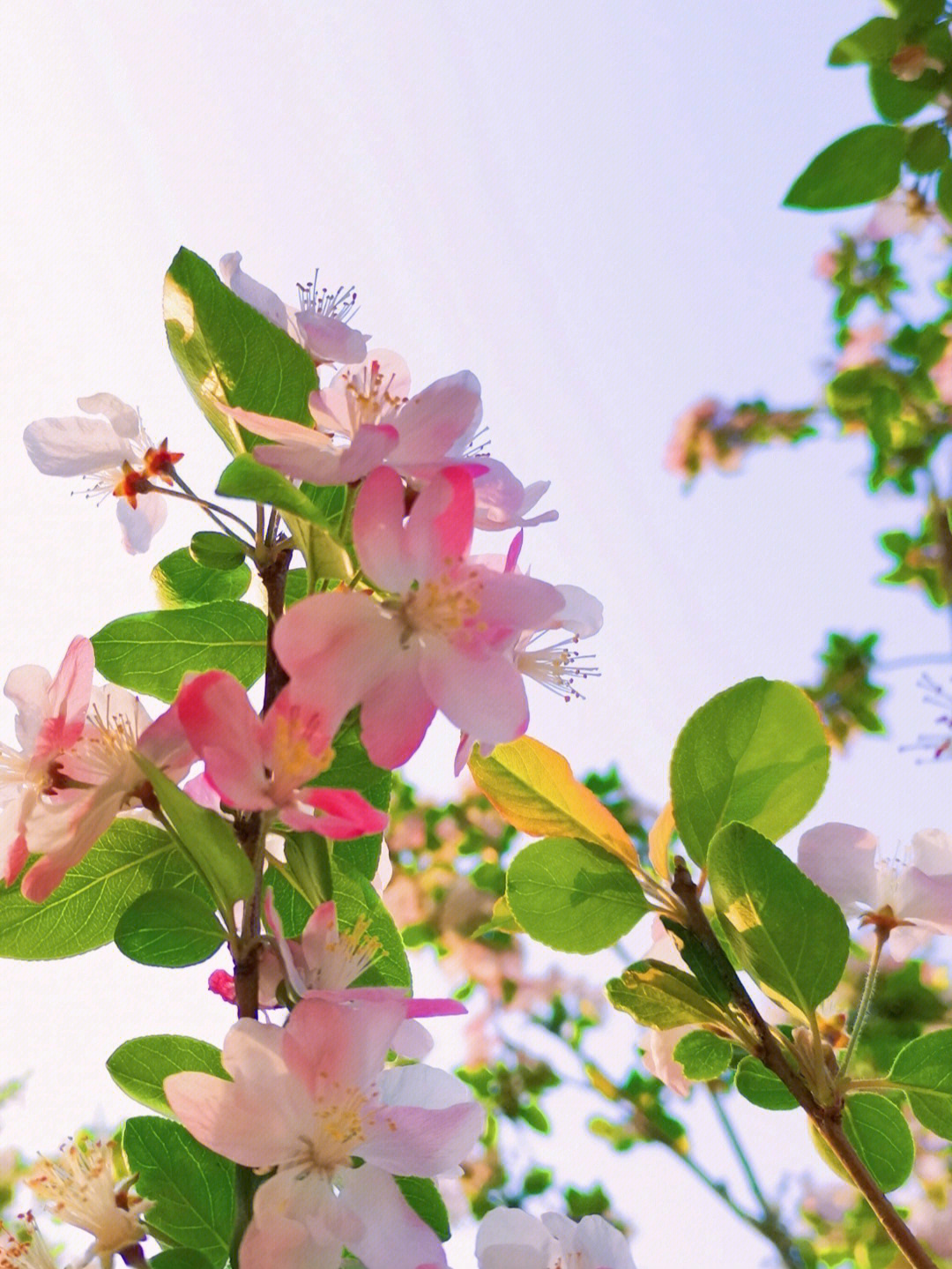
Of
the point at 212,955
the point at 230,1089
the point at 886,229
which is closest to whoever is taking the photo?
the point at 230,1089

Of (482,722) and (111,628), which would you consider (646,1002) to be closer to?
(482,722)

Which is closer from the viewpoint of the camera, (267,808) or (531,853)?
(267,808)

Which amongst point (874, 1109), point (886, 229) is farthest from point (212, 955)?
point (886, 229)

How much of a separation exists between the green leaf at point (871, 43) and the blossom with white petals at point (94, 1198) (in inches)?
43.5

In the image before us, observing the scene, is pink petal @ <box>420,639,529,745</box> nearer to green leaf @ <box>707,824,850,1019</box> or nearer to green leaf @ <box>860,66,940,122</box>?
green leaf @ <box>707,824,850,1019</box>

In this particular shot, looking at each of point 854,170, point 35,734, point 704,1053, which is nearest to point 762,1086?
Result: point 704,1053

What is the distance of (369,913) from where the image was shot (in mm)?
665

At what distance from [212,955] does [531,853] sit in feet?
0.66

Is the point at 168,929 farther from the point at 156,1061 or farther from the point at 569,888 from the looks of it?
the point at 569,888

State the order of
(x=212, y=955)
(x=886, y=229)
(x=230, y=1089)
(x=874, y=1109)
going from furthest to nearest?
(x=886, y=229) < (x=874, y=1109) < (x=212, y=955) < (x=230, y=1089)

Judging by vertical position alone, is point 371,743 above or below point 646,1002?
above

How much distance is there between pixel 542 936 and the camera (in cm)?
72

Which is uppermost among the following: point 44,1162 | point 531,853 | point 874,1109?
point 531,853

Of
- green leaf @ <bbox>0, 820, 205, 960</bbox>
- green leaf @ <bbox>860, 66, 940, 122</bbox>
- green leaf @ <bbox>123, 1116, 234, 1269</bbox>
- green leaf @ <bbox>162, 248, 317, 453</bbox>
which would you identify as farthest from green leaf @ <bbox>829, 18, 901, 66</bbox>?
green leaf @ <bbox>123, 1116, 234, 1269</bbox>
